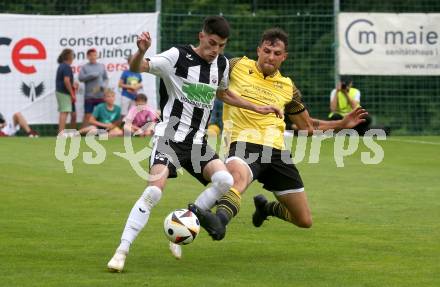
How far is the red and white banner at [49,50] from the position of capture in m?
24.7

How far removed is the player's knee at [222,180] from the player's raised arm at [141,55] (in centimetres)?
103

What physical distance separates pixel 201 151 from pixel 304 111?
182cm

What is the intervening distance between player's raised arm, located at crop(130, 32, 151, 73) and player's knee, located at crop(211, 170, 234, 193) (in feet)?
3.36

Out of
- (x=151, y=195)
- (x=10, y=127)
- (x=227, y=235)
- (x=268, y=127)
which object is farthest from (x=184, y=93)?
(x=10, y=127)

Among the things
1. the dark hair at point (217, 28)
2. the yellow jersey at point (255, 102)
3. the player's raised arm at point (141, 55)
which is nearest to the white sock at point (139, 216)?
the player's raised arm at point (141, 55)

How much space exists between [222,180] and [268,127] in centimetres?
142

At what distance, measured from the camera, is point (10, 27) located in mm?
24859

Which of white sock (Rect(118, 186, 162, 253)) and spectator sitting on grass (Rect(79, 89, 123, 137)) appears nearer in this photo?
white sock (Rect(118, 186, 162, 253))

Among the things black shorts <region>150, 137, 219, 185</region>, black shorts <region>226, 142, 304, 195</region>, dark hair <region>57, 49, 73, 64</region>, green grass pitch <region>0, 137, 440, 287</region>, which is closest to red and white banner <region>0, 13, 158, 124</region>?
dark hair <region>57, 49, 73, 64</region>

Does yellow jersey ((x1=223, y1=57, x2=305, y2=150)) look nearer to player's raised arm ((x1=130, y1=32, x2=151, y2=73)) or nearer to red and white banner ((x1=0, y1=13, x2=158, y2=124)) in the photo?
player's raised arm ((x1=130, y1=32, x2=151, y2=73))

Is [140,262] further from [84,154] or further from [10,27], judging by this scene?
[10,27]

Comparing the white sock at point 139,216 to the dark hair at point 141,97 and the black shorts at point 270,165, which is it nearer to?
the black shorts at point 270,165

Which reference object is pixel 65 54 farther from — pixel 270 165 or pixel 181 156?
pixel 181 156

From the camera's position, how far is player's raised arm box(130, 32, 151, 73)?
329 inches
